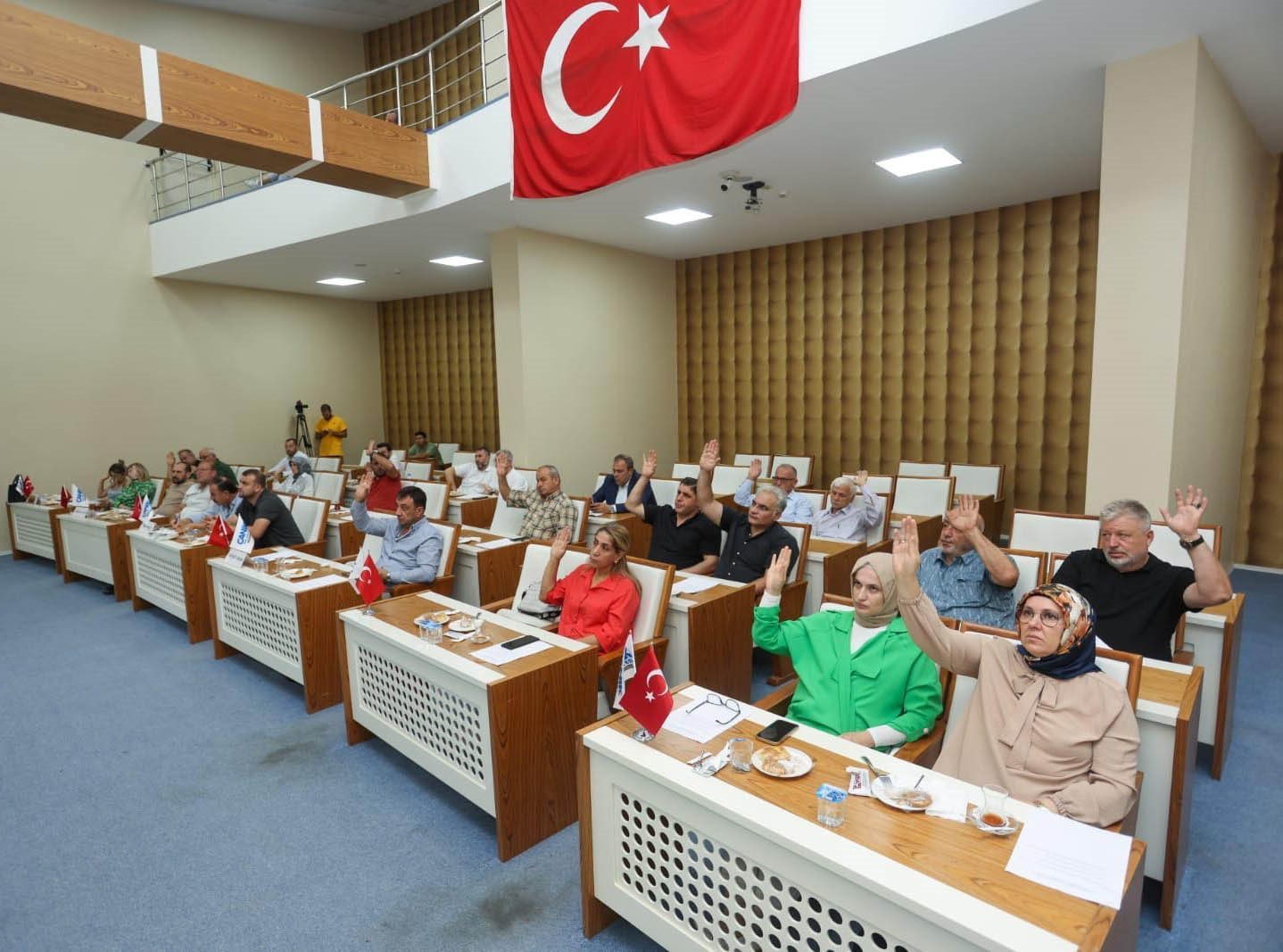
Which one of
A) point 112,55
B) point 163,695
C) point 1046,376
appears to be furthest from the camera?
point 1046,376

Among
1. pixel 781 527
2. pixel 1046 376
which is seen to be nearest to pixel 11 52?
pixel 781 527

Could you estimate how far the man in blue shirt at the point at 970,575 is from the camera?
2789 millimetres

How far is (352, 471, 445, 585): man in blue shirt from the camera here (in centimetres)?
411

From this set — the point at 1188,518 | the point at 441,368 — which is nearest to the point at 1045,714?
the point at 1188,518

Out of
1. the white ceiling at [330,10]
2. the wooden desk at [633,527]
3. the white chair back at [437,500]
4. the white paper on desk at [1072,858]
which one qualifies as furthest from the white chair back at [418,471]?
the white paper on desk at [1072,858]

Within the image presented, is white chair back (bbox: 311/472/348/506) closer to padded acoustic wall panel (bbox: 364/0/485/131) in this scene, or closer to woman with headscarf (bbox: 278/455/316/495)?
woman with headscarf (bbox: 278/455/316/495)

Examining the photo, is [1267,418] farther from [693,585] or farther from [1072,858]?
[1072,858]

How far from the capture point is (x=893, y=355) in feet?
24.8

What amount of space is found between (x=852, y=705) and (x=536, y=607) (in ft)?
5.71

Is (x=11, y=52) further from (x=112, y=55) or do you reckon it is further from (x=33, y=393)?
(x=33, y=393)

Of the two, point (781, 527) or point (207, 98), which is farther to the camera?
point (207, 98)

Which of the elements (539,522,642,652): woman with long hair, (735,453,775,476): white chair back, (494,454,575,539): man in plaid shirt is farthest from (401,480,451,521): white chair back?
(735,453,775,476): white chair back

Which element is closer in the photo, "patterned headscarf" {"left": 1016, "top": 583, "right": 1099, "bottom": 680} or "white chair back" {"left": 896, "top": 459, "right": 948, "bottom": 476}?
"patterned headscarf" {"left": 1016, "top": 583, "right": 1099, "bottom": 680}

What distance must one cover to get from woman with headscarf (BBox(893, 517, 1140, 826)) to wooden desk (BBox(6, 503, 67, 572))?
7781mm
